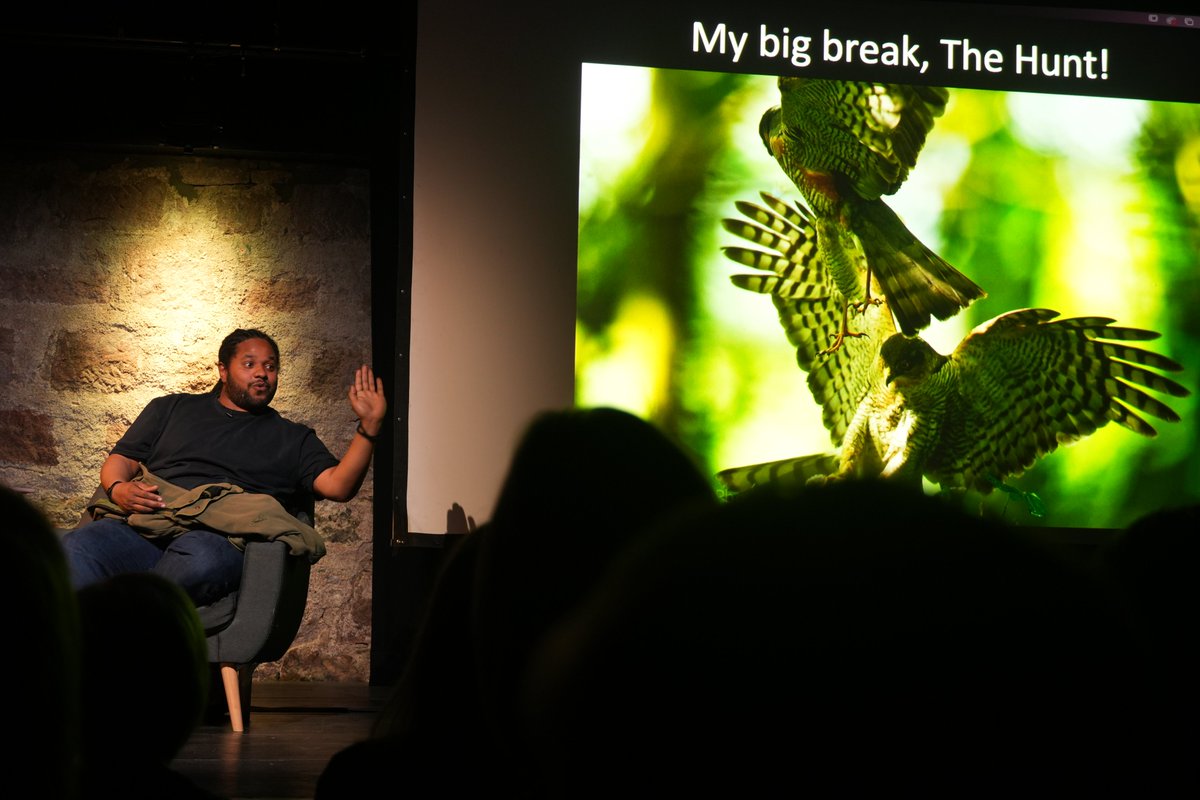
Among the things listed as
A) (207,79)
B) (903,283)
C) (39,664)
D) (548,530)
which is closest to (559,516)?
(548,530)

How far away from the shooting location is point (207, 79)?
15.3 ft

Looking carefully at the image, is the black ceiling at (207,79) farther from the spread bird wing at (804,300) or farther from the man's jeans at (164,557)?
the man's jeans at (164,557)

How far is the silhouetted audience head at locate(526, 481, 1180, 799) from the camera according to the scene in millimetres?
275

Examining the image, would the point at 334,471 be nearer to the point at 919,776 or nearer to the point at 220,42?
the point at 220,42

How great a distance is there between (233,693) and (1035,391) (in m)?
2.62

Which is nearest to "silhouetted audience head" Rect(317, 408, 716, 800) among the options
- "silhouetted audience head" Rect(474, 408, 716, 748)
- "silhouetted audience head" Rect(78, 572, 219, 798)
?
"silhouetted audience head" Rect(474, 408, 716, 748)

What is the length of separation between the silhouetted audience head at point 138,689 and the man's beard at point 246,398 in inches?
130

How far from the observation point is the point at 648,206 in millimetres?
3889

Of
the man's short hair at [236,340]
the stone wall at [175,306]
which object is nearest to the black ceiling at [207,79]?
the stone wall at [175,306]

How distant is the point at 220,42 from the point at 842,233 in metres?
2.41

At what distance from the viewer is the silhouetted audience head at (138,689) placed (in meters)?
0.80

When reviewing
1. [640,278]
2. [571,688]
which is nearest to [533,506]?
[571,688]

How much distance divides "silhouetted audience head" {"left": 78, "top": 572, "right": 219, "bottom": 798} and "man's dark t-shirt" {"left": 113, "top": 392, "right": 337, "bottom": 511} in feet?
10.4

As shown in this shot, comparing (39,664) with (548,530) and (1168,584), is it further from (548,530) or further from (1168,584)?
(1168,584)
